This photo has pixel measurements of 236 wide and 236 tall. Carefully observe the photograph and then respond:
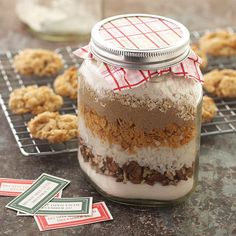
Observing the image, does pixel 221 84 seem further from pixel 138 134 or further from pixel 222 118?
pixel 138 134

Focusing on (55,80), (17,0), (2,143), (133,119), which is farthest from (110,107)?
(17,0)

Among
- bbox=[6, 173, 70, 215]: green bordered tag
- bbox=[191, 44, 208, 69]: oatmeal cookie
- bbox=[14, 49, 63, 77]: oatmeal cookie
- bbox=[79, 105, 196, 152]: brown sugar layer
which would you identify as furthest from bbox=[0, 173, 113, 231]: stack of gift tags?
bbox=[191, 44, 208, 69]: oatmeal cookie

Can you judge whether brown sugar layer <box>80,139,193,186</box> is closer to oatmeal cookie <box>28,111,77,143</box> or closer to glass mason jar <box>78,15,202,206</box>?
glass mason jar <box>78,15,202,206</box>

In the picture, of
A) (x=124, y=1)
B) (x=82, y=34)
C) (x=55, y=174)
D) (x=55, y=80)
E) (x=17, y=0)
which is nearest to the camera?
(x=55, y=174)

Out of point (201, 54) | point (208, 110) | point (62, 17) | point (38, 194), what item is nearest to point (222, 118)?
→ point (208, 110)

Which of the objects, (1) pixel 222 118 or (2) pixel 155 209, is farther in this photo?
(1) pixel 222 118

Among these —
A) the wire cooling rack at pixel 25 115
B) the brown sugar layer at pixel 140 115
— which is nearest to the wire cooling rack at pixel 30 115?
the wire cooling rack at pixel 25 115

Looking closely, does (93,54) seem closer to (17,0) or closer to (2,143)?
(2,143)
